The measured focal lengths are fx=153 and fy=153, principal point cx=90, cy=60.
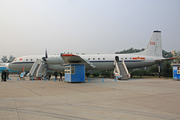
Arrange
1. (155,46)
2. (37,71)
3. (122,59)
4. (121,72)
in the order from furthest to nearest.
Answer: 1. (155,46)
2. (122,59)
3. (37,71)
4. (121,72)

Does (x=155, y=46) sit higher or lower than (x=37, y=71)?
higher

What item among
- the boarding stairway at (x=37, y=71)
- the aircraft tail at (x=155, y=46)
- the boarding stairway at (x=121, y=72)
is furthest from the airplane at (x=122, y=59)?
the boarding stairway at (x=121, y=72)

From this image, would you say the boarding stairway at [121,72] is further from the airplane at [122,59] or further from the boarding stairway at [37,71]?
the boarding stairway at [37,71]

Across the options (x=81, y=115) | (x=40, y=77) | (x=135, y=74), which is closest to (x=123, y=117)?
(x=81, y=115)

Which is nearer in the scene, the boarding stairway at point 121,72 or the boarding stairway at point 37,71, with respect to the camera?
the boarding stairway at point 121,72

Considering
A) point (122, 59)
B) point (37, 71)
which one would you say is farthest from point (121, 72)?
point (37, 71)

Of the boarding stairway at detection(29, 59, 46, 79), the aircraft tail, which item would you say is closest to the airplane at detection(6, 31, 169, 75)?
the aircraft tail

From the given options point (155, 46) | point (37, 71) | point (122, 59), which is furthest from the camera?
point (155, 46)

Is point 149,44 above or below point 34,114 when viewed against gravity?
above

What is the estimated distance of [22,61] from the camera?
98.9 ft

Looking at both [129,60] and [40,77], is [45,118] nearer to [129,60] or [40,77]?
[40,77]

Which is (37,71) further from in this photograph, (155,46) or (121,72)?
(155,46)

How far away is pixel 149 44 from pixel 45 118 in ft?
95.8

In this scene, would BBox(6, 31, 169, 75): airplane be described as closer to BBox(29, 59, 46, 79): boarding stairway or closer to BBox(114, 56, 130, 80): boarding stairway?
BBox(29, 59, 46, 79): boarding stairway
